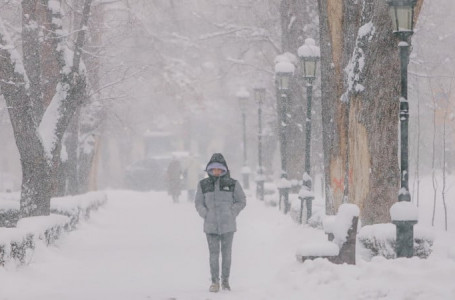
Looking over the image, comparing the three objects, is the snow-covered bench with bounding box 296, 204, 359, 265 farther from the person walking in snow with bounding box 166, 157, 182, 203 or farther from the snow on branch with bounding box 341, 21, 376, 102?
the person walking in snow with bounding box 166, 157, 182, 203

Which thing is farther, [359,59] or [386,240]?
[359,59]

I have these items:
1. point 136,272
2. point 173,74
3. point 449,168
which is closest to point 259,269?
point 136,272

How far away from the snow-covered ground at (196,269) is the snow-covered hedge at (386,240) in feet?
1.15

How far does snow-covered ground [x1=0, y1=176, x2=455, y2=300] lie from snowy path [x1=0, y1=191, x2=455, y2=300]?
1 cm

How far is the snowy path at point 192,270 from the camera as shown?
26.7 ft

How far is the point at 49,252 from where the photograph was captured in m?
13.5

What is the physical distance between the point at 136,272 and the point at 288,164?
11952 mm

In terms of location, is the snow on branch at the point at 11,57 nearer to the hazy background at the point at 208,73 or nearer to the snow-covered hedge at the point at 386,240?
the hazy background at the point at 208,73

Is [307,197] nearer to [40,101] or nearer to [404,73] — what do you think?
[40,101]

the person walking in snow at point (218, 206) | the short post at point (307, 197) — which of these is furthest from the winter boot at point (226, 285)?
the short post at point (307, 197)

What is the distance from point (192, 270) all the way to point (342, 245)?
12.2 feet

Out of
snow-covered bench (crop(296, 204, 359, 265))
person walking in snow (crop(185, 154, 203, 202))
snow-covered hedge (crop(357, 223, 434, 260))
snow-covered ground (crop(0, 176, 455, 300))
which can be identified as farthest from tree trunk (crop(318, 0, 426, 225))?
person walking in snow (crop(185, 154, 203, 202))

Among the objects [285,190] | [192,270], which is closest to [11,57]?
[192,270]

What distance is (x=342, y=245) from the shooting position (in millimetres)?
9930
